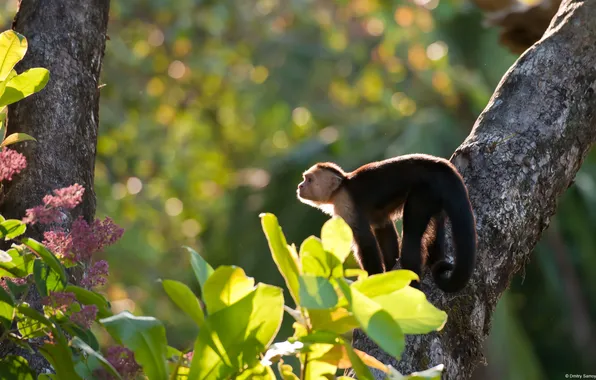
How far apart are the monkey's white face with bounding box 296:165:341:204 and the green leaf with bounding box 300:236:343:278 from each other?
6.65ft

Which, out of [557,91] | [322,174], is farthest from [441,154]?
[557,91]

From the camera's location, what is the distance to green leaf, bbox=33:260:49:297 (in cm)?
154

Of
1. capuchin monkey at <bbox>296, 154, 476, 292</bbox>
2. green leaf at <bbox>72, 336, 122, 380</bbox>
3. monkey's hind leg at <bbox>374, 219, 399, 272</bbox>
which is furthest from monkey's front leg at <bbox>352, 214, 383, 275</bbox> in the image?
green leaf at <bbox>72, 336, 122, 380</bbox>

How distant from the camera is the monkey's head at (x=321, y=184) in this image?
137 inches

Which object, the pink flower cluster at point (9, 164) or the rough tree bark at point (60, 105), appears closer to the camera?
the pink flower cluster at point (9, 164)

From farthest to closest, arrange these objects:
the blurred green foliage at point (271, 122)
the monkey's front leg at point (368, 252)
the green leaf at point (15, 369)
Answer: the blurred green foliage at point (271, 122) < the monkey's front leg at point (368, 252) < the green leaf at point (15, 369)

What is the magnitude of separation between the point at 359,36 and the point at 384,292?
11866mm

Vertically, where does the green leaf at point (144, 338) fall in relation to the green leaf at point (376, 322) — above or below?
below

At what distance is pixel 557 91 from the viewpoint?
264 cm

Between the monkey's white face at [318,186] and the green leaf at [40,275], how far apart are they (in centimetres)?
198

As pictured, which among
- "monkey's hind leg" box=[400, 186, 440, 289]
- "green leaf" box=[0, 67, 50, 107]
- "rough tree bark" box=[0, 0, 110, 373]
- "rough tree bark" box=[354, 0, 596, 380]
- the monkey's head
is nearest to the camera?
"green leaf" box=[0, 67, 50, 107]

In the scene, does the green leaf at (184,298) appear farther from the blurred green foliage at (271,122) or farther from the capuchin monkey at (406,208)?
the blurred green foliage at (271,122)

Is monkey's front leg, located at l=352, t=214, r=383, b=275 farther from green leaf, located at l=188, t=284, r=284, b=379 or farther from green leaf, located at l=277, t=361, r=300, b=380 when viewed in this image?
green leaf, located at l=188, t=284, r=284, b=379

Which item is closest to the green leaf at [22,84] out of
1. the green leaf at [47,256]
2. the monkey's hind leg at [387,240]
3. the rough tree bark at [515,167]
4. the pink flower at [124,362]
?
the green leaf at [47,256]
